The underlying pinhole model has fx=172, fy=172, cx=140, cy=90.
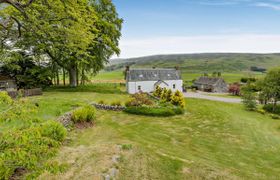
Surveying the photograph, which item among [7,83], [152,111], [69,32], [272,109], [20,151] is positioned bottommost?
[272,109]

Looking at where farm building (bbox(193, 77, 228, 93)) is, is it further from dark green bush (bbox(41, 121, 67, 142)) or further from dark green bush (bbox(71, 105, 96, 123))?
dark green bush (bbox(41, 121, 67, 142))

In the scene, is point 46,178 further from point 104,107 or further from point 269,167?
point 104,107

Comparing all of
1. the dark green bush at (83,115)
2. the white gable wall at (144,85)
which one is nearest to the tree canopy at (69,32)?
the dark green bush at (83,115)

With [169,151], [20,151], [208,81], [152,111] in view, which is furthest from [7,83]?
[208,81]

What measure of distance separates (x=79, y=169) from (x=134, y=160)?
230 cm

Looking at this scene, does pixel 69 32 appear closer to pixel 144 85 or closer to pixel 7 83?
pixel 7 83

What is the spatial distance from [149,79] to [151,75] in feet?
4.27

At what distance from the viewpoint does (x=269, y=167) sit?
906cm

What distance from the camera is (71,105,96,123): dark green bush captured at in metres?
11.9

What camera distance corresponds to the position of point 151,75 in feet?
127

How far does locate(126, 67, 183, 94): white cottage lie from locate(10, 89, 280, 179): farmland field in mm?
20195

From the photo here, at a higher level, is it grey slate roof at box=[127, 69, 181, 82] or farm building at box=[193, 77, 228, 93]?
grey slate roof at box=[127, 69, 181, 82]

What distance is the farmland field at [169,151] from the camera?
6939 mm

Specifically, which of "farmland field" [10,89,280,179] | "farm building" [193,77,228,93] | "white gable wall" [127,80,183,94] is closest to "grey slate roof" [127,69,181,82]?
"white gable wall" [127,80,183,94]
